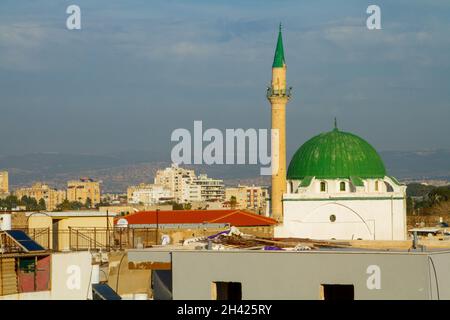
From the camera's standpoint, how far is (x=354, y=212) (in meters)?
34.8

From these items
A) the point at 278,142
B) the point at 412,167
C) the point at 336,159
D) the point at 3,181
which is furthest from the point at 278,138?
the point at 412,167

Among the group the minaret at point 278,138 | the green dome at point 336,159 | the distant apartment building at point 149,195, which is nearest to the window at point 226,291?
the green dome at point 336,159

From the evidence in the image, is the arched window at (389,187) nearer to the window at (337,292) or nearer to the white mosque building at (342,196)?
the white mosque building at (342,196)

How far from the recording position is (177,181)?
146 meters

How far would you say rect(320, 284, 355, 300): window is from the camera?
1027 cm

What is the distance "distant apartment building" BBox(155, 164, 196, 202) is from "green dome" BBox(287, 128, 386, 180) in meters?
98.1

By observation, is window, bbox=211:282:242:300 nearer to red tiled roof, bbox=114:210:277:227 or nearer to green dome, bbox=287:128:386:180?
green dome, bbox=287:128:386:180

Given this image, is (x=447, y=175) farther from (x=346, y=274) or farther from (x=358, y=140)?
(x=346, y=274)

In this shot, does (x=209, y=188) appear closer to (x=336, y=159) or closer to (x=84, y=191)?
(x=84, y=191)

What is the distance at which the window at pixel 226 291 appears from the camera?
10.7 metres

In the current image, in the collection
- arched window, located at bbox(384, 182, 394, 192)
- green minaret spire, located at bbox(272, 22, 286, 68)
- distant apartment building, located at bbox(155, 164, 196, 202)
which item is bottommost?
distant apartment building, located at bbox(155, 164, 196, 202)

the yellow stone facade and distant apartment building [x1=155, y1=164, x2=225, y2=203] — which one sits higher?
the yellow stone facade

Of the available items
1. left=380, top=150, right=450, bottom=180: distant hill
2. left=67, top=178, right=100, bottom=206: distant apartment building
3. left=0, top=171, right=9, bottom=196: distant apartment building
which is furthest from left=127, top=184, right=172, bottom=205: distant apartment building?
left=380, top=150, right=450, bottom=180: distant hill
